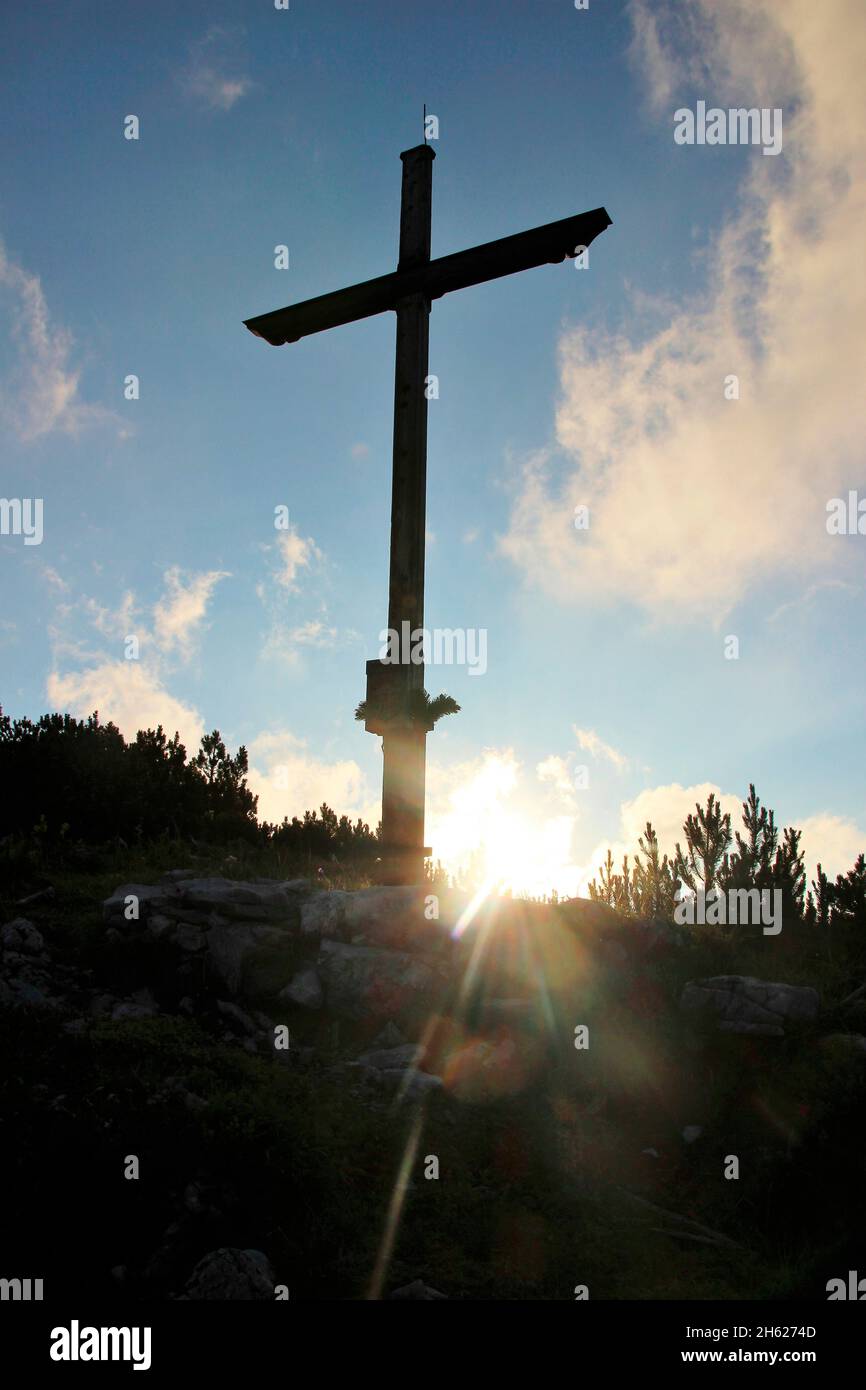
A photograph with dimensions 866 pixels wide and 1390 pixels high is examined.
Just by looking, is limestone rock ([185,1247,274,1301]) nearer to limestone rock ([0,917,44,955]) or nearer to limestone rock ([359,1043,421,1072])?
limestone rock ([359,1043,421,1072])

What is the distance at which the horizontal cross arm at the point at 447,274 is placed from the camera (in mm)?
8898

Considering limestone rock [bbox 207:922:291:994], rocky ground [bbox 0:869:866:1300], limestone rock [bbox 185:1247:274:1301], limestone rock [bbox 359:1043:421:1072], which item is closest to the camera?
limestone rock [bbox 185:1247:274:1301]

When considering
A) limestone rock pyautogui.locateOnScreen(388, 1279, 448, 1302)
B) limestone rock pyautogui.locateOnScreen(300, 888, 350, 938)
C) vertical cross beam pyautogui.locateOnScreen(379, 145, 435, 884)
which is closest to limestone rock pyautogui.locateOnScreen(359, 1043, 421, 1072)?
limestone rock pyautogui.locateOnScreen(300, 888, 350, 938)

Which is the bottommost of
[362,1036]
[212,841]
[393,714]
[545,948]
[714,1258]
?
[714,1258]

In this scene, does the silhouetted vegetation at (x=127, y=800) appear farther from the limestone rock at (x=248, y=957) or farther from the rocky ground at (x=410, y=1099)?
the limestone rock at (x=248, y=957)

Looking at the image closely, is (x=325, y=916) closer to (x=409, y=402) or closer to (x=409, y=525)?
(x=409, y=525)

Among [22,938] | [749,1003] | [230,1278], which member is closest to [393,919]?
[749,1003]

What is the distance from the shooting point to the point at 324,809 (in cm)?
1380

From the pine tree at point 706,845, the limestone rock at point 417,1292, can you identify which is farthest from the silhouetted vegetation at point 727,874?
the limestone rock at point 417,1292

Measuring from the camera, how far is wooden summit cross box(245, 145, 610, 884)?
8.47m

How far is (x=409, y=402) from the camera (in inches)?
355
